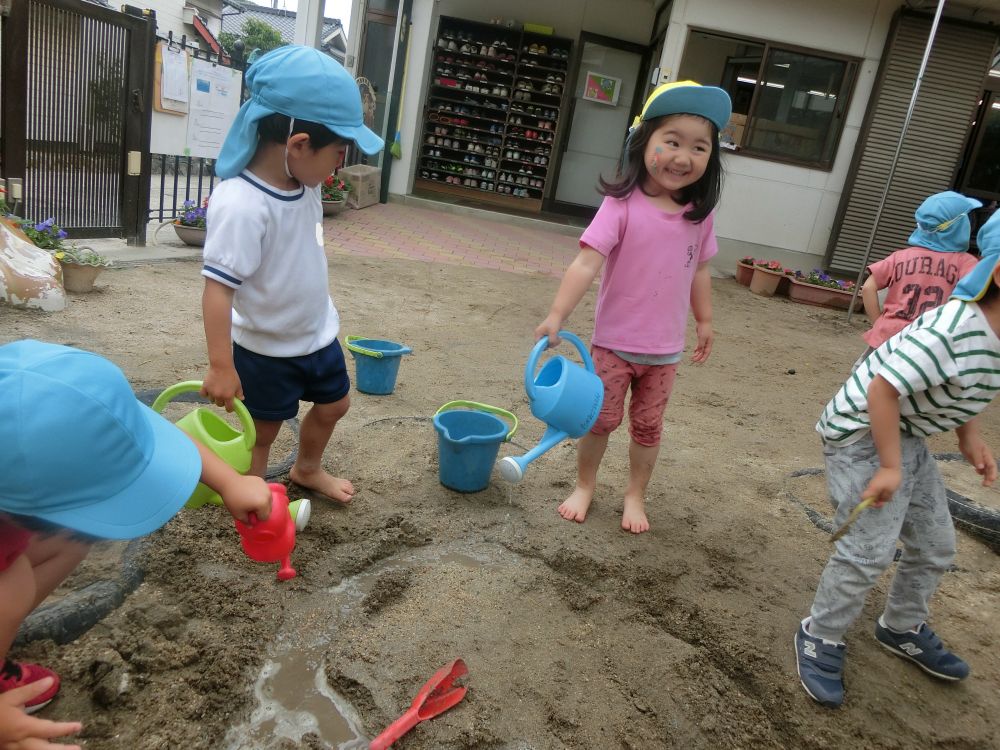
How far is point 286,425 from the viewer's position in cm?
311

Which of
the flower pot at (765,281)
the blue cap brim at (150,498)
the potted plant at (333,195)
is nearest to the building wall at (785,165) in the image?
the flower pot at (765,281)

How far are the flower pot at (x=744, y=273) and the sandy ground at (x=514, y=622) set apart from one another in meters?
4.97

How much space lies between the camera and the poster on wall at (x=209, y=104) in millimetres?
6305

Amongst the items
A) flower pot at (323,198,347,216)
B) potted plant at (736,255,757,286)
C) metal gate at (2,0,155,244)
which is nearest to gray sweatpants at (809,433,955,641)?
metal gate at (2,0,155,244)

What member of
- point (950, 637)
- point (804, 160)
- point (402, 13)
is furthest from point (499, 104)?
point (950, 637)

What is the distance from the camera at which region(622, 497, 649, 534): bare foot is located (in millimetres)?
2641

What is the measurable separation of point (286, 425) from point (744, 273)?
6490 mm

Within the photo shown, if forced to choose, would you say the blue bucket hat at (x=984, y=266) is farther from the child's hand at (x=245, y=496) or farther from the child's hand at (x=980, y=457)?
the child's hand at (x=245, y=496)

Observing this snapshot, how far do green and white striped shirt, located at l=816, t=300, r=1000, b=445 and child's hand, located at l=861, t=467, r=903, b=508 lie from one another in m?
0.14

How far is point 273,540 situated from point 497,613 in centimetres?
69

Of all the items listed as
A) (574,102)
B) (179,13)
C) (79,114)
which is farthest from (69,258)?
(179,13)

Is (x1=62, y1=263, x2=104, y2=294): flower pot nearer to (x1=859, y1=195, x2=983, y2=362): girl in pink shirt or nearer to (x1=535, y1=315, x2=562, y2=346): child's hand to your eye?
(x1=535, y1=315, x2=562, y2=346): child's hand

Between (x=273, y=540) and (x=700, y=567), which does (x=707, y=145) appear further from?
(x=273, y=540)

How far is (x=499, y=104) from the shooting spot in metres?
11.2
